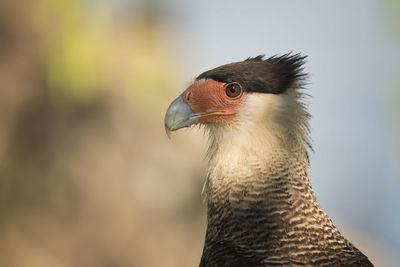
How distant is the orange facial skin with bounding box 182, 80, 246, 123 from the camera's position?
11.5 ft

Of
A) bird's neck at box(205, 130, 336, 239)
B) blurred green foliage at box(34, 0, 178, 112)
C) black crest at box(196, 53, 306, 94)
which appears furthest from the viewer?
blurred green foliage at box(34, 0, 178, 112)

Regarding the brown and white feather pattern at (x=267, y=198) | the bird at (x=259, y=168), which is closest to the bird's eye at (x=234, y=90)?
the bird at (x=259, y=168)

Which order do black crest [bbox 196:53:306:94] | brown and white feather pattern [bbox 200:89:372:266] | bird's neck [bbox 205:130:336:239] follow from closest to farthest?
brown and white feather pattern [bbox 200:89:372:266] < bird's neck [bbox 205:130:336:239] < black crest [bbox 196:53:306:94]

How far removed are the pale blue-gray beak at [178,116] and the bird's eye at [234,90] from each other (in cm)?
28

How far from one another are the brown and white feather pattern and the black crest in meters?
0.07

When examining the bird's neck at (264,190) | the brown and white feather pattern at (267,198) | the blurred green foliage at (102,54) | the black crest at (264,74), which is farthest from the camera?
the blurred green foliage at (102,54)

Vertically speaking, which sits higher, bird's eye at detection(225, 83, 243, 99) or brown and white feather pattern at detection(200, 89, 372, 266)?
bird's eye at detection(225, 83, 243, 99)

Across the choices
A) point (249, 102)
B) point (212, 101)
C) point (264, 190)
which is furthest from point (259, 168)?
point (212, 101)

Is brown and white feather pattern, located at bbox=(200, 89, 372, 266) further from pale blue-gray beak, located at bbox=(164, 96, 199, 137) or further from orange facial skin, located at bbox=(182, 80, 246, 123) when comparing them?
pale blue-gray beak, located at bbox=(164, 96, 199, 137)

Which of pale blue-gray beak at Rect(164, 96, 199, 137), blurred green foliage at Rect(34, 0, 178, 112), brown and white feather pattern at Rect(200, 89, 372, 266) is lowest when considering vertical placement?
brown and white feather pattern at Rect(200, 89, 372, 266)

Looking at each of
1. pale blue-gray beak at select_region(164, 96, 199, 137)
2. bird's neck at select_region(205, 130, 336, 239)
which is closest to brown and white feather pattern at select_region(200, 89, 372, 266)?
bird's neck at select_region(205, 130, 336, 239)

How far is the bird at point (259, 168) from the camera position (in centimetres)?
297

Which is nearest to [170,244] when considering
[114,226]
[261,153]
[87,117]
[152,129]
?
[114,226]

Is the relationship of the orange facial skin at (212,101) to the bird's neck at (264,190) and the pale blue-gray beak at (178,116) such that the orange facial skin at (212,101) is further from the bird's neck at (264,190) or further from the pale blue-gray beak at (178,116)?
the bird's neck at (264,190)
